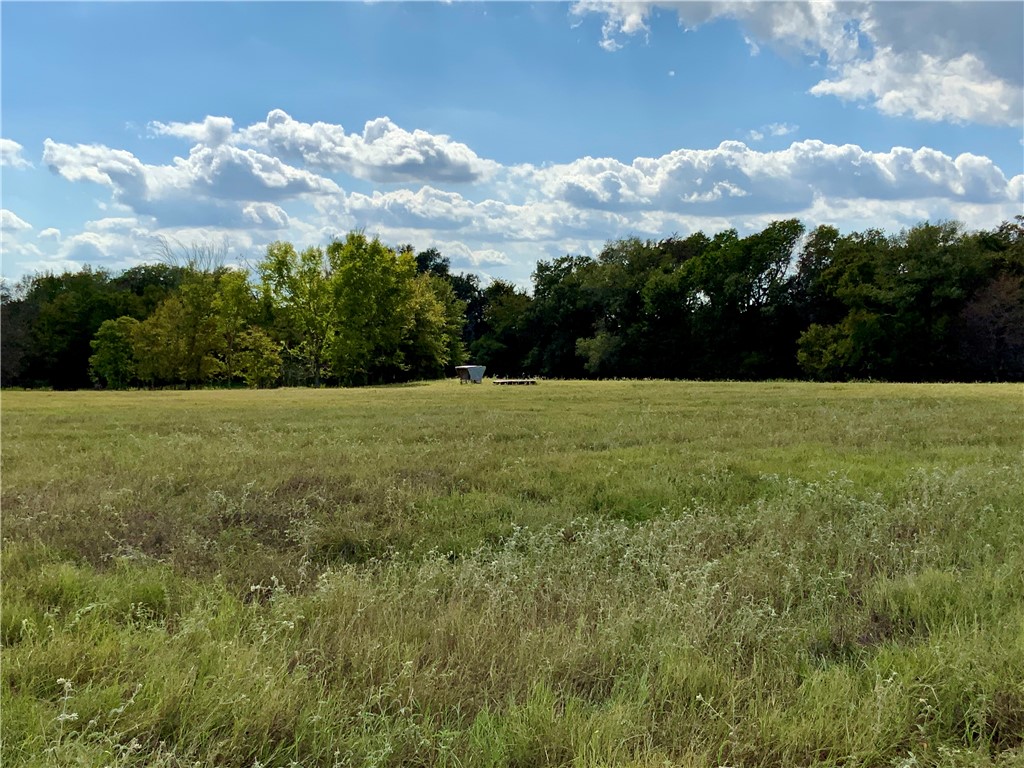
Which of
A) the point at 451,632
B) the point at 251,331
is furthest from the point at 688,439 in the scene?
the point at 251,331

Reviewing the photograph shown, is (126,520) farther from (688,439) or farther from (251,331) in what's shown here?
(251,331)

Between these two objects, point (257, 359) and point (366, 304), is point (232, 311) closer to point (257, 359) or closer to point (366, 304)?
point (257, 359)

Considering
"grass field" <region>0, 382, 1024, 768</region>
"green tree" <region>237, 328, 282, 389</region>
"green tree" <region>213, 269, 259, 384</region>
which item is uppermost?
"green tree" <region>213, 269, 259, 384</region>

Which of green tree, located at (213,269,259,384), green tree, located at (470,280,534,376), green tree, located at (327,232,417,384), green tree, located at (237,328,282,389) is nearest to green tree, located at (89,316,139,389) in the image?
green tree, located at (213,269,259,384)

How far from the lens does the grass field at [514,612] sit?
10.5 ft

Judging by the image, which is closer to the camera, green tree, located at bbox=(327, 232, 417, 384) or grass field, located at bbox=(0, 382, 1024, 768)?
grass field, located at bbox=(0, 382, 1024, 768)

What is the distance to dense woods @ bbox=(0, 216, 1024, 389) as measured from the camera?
4994 cm

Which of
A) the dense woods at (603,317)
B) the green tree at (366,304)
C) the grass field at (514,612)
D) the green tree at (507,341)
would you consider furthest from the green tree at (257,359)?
the grass field at (514,612)

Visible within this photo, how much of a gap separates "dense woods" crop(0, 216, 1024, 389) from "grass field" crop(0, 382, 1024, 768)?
141ft

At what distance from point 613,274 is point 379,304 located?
86.7 feet

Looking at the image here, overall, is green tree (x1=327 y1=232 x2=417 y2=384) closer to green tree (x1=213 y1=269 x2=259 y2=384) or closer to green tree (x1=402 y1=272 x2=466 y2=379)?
green tree (x1=402 y1=272 x2=466 y2=379)

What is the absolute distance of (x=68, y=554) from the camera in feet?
19.4

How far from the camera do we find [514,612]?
15.1ft

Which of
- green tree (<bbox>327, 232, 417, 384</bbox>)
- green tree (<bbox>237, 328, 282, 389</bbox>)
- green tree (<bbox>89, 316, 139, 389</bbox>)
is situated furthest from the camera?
green tree (<bbox>89, 316, 139, 389</bbox>)
